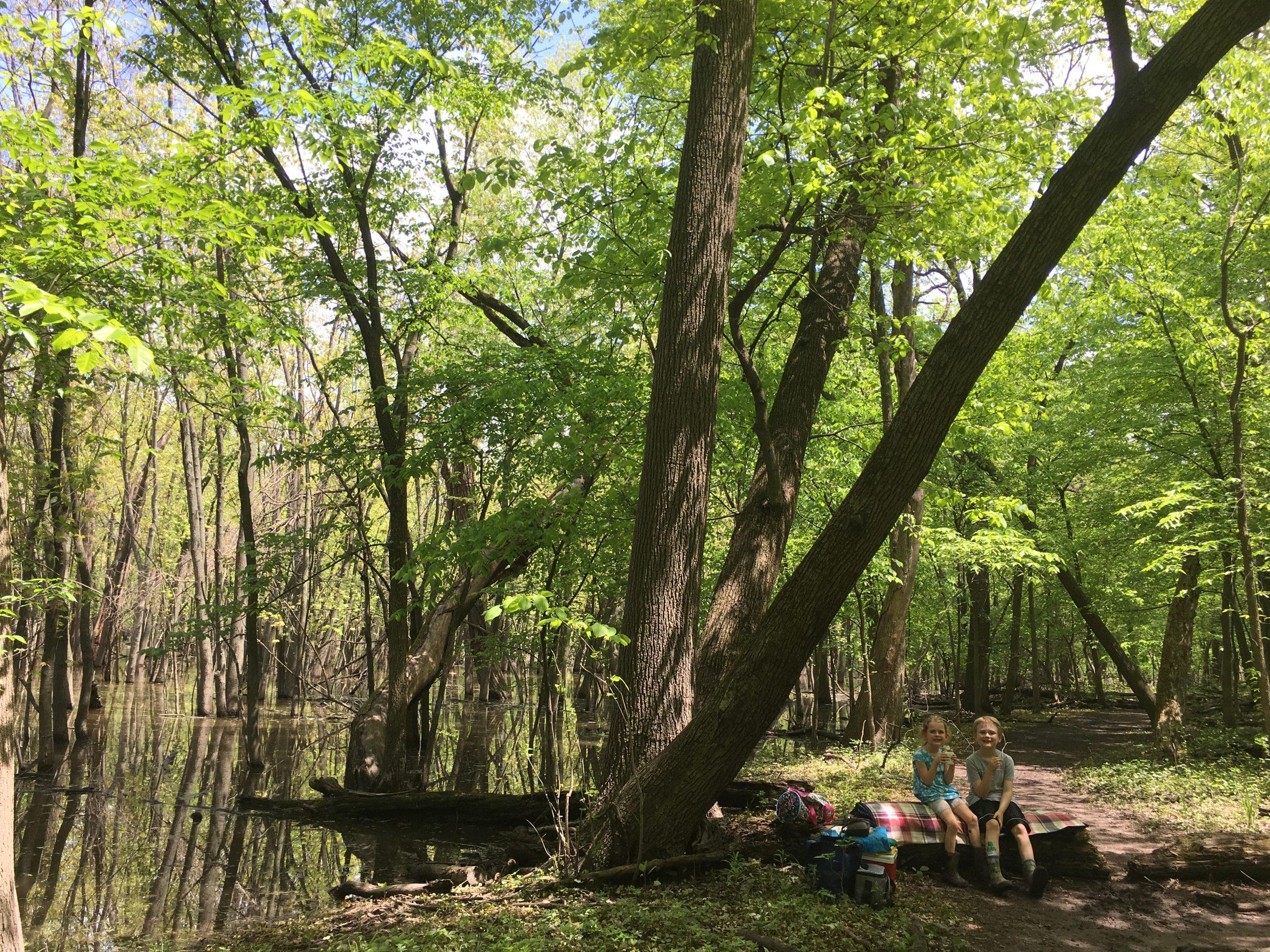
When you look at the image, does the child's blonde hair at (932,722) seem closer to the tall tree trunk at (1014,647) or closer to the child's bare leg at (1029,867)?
the child's bare leg at (1029,867)

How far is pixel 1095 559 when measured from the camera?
17062 millimetres

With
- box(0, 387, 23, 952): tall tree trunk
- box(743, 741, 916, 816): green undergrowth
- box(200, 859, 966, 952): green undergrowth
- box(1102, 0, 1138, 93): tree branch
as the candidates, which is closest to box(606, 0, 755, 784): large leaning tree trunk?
box(200, 859, 966, 952): green undergrowth

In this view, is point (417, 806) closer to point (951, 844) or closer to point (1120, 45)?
point (951, 844)

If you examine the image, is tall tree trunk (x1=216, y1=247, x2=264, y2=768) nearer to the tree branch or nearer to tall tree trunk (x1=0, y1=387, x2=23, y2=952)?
tall tree trunk (x1=0, y1=387, x2=23, y2=952)

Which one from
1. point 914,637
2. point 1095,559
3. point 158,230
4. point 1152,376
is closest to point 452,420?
point 158,230

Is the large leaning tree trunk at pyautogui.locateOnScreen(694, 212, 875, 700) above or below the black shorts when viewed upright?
above

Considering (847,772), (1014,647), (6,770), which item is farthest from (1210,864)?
(1014,647)

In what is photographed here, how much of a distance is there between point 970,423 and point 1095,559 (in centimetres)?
975

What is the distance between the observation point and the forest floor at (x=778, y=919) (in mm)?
4508

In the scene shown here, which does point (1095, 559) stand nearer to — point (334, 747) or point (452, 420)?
point (452, 420)

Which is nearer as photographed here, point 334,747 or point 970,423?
point 970,423

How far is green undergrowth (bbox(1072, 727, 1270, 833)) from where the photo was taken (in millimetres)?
7805

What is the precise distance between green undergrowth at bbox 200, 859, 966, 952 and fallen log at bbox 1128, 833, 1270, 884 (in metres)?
1.69

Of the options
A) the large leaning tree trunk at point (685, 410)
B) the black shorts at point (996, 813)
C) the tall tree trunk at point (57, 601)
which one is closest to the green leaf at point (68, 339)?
the large leaning tree trunk at point (685, 410)
